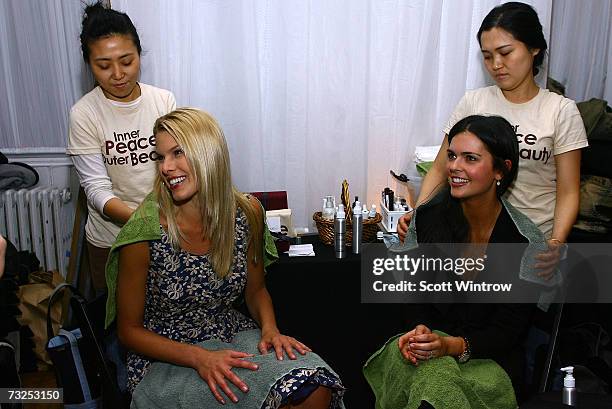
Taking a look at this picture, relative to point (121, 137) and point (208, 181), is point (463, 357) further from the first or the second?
point (121, 137)

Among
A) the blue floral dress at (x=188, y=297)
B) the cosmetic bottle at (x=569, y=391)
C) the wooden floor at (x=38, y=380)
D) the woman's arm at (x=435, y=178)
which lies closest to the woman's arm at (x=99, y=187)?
the blue floral dress at (x=188, y=297)

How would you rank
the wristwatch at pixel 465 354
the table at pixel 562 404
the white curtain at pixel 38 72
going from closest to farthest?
the table at pixel 562 404 < the wristwatch at pixel 465 354 < the white curtain at pixel 38 72

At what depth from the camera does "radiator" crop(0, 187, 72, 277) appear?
9.09ft

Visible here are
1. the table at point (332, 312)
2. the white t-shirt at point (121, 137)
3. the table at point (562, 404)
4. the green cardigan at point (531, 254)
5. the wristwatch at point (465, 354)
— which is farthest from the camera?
the table at point (332, 312)

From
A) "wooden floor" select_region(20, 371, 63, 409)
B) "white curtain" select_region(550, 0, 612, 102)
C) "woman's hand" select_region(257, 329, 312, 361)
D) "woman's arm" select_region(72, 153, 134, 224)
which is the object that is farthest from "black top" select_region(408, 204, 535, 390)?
"wooden floor" select_region(20, 371, 63, 409)

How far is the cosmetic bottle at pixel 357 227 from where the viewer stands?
2.40 m

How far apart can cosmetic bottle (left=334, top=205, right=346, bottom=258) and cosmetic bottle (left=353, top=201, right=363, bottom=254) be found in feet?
0.17

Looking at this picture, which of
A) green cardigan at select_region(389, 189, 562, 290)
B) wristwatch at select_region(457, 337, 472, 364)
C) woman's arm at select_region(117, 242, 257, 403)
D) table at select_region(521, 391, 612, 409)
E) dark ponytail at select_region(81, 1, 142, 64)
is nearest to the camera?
table at select_region(521, 391, 612, 409)

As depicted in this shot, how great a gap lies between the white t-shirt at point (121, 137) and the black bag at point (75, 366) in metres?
0.68

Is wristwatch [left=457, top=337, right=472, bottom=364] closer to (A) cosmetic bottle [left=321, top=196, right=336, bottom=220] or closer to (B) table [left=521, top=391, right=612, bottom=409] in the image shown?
(B) table [left=521, top=391, right=612, bottom=409]

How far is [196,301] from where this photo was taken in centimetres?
168

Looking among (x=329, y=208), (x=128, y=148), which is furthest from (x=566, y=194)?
(x=128, y=148)

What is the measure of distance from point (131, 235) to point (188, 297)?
23cm

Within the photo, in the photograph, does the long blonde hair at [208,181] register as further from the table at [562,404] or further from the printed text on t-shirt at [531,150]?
the printed text on t-shirt at [531,150]
